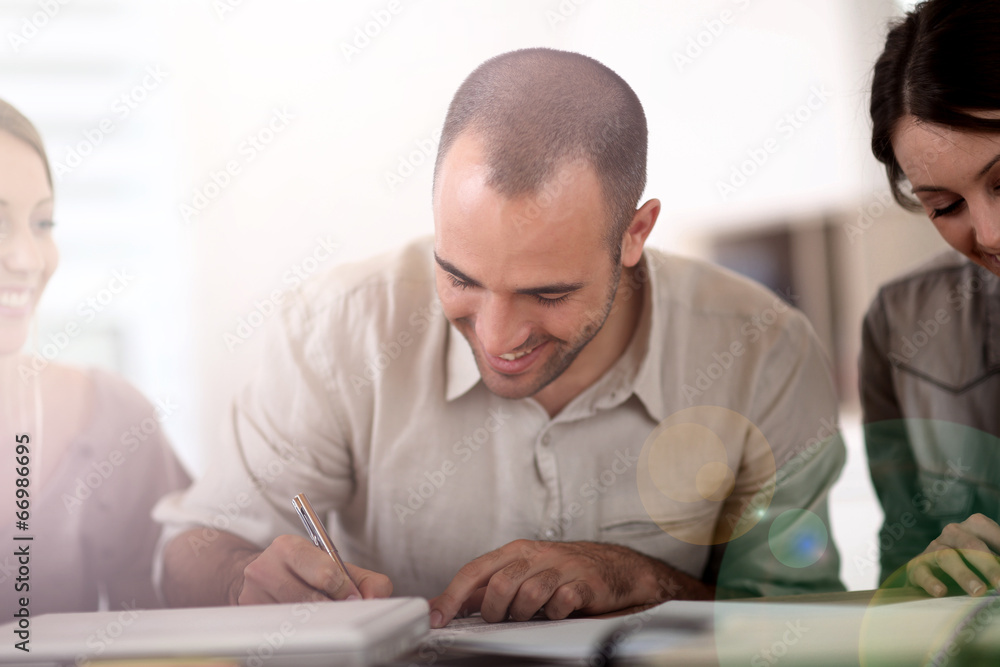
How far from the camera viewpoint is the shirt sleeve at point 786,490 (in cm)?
95

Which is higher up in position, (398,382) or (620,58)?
(620,58)

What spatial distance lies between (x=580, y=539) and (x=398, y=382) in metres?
0.31

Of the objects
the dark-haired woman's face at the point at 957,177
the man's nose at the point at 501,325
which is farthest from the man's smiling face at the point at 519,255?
the dark-haired woman's face at the point at 957,177

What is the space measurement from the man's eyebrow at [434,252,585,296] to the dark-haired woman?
16.1 inches

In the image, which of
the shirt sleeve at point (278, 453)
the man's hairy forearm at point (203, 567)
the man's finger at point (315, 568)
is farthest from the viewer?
the shirt sleeve at point (278, 453)

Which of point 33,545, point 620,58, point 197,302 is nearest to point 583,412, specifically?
point 620,58

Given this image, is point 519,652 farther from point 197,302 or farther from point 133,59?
point 133,59

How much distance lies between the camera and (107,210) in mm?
1043

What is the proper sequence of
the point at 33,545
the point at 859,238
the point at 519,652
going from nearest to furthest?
1. the point at 519,652
2. the point at 33,545
3. the point at 859,238

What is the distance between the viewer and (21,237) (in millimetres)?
856

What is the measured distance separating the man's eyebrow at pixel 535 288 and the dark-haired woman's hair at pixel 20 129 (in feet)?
1.68

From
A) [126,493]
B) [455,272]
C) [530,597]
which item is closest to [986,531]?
[530,597]

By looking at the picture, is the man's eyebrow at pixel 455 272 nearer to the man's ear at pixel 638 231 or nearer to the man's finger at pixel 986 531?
the man's ear at pixel 638 231

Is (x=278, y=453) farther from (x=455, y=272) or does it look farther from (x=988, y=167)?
(x=988, y=167)
